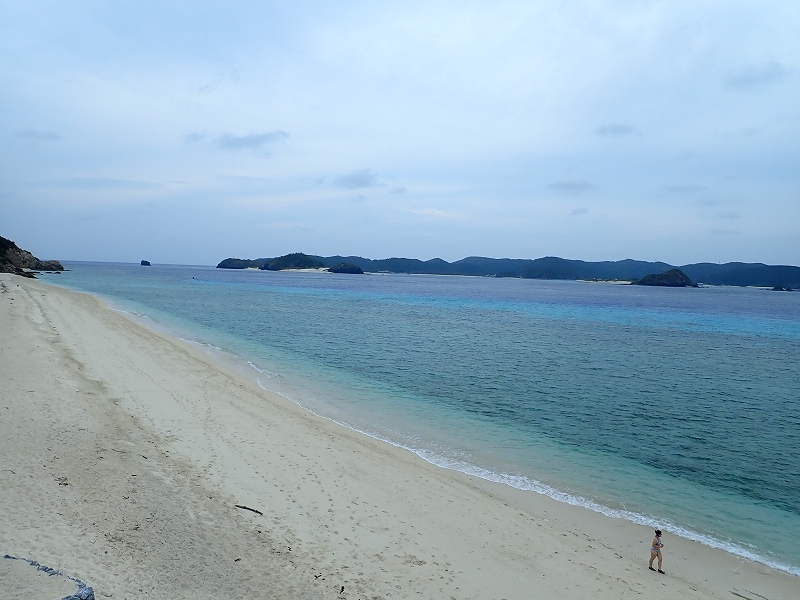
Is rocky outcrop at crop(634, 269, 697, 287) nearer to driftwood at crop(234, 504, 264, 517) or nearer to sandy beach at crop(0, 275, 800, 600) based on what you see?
sandy beach at crop(0, 275, 800, 600)

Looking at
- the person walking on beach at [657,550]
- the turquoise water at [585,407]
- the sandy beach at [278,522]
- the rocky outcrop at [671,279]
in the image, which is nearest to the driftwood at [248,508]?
the sandy beach at [278,522]

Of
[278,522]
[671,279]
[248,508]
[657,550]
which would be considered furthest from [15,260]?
[671,279]

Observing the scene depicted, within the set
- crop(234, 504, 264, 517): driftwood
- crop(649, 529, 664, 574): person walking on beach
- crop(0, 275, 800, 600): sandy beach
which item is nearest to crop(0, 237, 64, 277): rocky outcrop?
crop(0, 275, 800, 600): sandy beach

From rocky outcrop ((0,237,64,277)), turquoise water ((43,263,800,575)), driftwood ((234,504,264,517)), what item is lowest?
turquoise water ((43,263,800,575))

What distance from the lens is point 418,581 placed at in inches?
270

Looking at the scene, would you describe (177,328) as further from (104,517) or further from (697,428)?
(697,428)

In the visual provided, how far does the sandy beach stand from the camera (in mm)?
6445

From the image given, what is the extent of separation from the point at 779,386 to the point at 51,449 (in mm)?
30337

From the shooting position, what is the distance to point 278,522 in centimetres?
801

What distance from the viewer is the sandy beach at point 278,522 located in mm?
6445

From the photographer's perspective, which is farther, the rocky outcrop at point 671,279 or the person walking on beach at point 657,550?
the rocky outcrop at point 671,279

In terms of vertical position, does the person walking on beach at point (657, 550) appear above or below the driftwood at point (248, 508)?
below

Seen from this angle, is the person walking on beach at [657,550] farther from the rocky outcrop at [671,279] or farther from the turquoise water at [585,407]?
the rocky outcrop at [671,279]

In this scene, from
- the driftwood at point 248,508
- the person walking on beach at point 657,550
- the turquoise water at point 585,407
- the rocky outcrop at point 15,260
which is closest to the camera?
the person walking on beach at point 657,550
